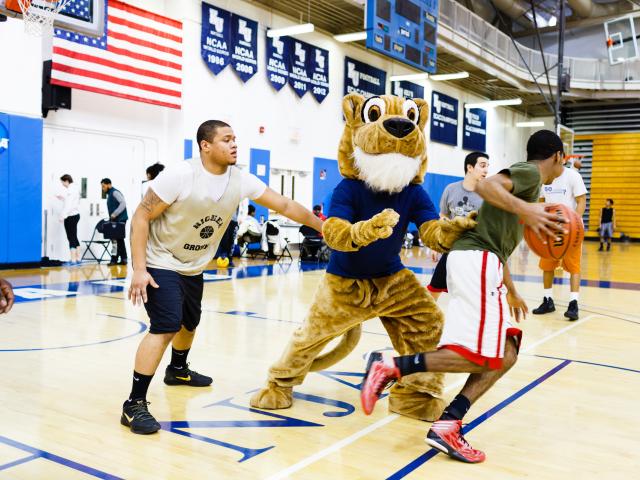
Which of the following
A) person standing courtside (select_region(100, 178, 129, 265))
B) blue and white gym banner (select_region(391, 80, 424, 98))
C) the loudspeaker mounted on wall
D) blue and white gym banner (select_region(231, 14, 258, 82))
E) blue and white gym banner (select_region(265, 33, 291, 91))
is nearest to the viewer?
the loudspeaker mounted on wall

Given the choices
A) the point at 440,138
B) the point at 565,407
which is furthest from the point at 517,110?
the point at 565,407

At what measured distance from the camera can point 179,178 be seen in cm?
326

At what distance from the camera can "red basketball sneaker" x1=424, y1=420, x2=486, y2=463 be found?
2.83 metres

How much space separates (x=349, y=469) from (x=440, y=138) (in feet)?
67.9

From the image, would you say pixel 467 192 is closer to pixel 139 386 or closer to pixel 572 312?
pixel 572 312

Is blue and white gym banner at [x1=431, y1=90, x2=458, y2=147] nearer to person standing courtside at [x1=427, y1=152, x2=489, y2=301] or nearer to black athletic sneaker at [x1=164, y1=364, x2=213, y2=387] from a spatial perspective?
person standing courtside at [x1=427, y1=152, x2=489, y2=301]

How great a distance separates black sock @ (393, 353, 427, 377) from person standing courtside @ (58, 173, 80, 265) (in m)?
10.00

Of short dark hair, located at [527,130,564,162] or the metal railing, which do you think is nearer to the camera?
short dark hair, located at [527,130,564,162]

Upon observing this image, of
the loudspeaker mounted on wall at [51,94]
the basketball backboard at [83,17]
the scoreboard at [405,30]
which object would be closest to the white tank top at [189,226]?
the basketball backboard at [83,17]

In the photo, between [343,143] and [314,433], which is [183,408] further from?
[343,143]

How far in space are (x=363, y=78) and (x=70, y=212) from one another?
32.6 ft

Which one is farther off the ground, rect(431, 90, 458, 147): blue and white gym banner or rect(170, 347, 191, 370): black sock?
rect(431, 90, 458, 147): blue and white gym banner

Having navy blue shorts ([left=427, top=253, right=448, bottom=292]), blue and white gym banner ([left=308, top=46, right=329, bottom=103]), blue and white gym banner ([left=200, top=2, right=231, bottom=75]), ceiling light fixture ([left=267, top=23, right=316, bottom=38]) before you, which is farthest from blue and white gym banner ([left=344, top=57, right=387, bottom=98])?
navy blue shorts ([left=427, top=253, right=448, bottom=292])

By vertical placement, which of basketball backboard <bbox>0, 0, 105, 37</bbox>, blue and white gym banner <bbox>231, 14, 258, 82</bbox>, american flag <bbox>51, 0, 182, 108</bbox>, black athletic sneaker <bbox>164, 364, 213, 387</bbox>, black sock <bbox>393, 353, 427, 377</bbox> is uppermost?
blue and white gym banner <bbox>231, 14, 258, 82</bbox>
